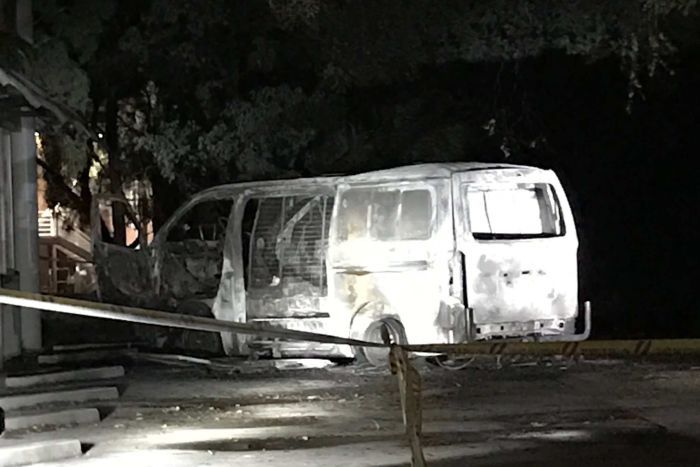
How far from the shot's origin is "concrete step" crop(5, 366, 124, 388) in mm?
12453

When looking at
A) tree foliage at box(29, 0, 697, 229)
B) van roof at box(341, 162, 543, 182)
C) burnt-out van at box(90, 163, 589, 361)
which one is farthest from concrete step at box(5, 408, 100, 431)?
tree foliage at box(29, 0, 697, 229)

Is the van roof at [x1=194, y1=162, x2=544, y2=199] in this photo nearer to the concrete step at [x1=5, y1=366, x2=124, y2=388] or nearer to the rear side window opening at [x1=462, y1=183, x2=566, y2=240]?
the rear side window opening at [x1=462, y1=183, x2=566, y2=240]

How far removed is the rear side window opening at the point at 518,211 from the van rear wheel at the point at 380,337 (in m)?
1.41

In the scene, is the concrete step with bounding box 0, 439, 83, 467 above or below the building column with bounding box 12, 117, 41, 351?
below

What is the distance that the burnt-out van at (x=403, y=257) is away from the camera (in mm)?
12875

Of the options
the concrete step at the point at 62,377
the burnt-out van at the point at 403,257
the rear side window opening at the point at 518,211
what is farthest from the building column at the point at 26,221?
the rear side window opening at the point at 518,211

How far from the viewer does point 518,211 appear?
13344mm

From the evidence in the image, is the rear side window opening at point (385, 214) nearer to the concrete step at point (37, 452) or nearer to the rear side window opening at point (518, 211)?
the rear side window opening at point (518, 211)

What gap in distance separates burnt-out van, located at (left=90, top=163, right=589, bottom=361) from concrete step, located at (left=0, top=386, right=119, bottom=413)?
102 inches

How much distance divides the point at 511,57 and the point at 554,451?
9.82m

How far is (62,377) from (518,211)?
505 centimetres

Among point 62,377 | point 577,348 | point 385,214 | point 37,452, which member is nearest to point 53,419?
point 37,452

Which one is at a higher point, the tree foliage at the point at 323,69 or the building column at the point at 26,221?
the tree foliage at the point at 323,69

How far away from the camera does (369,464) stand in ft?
27.4
